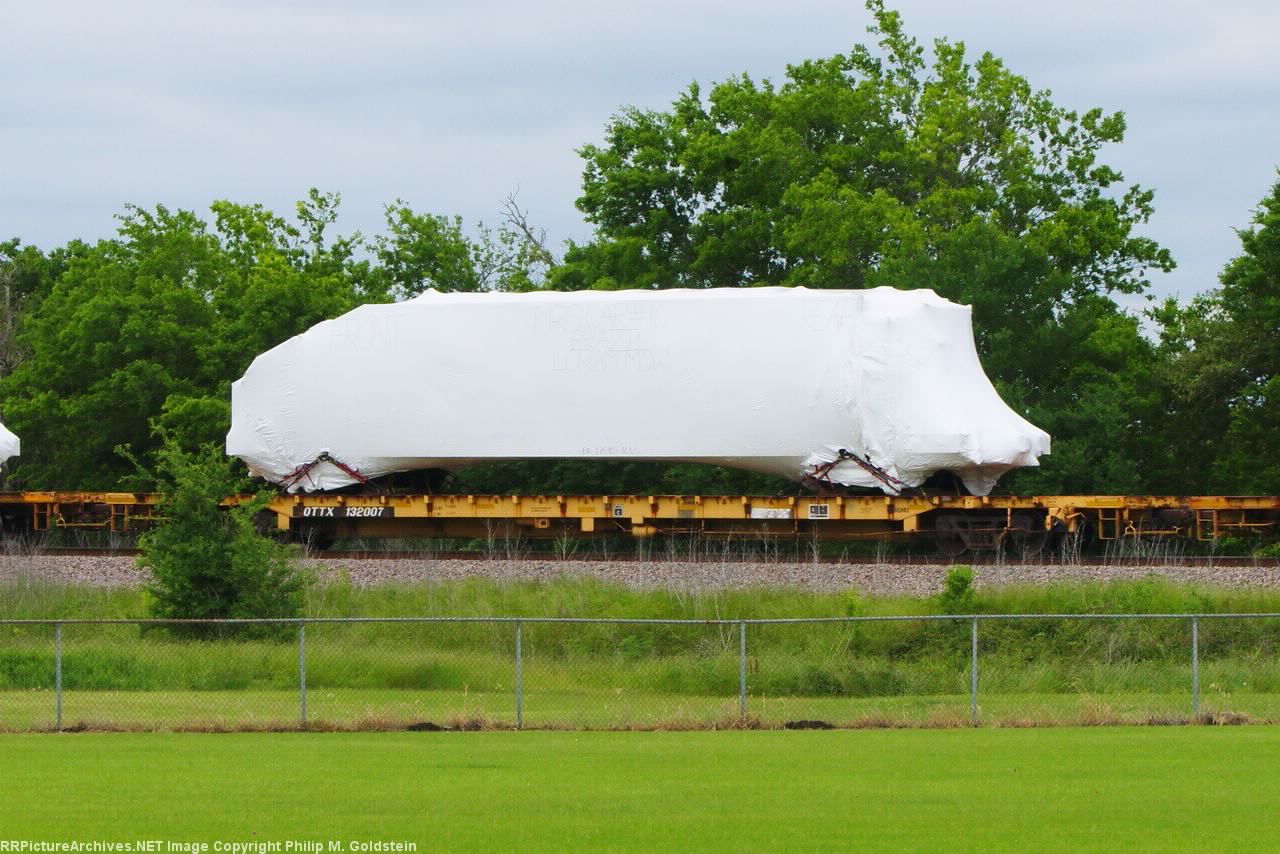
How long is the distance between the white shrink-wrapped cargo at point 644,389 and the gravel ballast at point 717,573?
2.34 m

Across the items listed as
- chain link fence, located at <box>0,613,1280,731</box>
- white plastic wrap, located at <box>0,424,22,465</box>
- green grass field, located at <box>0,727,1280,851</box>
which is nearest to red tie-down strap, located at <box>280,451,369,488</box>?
chain link fence, located at <box>0,613,1280,731</box>

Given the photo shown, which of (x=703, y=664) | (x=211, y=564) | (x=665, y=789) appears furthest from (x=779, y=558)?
(x=665, y=789)

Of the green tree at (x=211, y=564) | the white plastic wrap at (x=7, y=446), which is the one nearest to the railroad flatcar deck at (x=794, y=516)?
the green tree at (x=211, y=564)

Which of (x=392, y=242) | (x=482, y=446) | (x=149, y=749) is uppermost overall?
(x=392, y=242)

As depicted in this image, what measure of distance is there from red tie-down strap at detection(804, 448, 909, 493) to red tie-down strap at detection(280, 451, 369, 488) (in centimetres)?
814

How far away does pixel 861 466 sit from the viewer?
94.6 ft

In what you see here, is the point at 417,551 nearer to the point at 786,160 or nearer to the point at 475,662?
the point at 475,662

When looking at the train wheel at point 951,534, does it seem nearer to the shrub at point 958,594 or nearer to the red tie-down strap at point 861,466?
the red tie-down strap at point 861,466

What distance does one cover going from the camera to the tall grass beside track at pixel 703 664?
59.8 ft

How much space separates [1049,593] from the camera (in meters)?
24.3

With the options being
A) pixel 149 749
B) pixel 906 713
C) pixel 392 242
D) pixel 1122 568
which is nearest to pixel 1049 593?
pixel 1122 568

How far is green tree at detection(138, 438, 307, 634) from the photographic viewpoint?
23.4 m

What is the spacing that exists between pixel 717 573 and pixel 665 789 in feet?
45.1

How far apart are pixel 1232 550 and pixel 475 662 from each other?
18913mm
